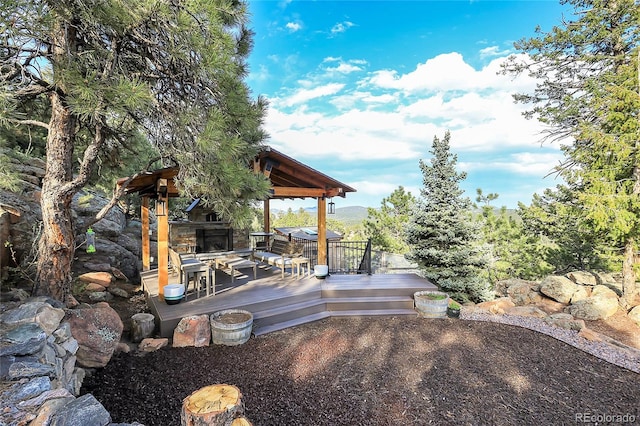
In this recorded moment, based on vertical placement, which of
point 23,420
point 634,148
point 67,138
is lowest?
point 23,420

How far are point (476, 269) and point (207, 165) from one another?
7.32 meters

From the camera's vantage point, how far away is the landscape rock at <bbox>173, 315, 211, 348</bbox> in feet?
12.9

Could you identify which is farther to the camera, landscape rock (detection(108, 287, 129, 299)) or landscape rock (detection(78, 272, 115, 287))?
landscape rock (detection(108, 287, 129, 299))

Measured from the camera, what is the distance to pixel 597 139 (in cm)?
646

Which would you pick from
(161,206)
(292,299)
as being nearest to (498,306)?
(292,299)

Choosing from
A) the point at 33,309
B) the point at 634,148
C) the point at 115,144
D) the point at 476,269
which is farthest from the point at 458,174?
the point at 33,309

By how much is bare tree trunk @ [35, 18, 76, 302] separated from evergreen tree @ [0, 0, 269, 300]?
10mm

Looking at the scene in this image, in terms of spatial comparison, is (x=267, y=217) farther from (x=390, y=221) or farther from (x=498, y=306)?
(x=390, y=221)

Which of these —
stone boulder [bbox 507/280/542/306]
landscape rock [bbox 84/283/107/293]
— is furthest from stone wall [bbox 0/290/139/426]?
stone boulder [bbox 507/280/542/306]

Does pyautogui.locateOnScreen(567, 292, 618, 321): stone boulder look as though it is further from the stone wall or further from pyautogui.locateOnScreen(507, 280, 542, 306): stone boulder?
the stone wall

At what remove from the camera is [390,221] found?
47.5ft

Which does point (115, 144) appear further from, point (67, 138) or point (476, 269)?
point (476, 269)

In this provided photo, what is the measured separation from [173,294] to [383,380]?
3.60 m

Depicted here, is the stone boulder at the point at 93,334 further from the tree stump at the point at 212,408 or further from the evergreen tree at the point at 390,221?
the evergreen tree at the point at 390,221
